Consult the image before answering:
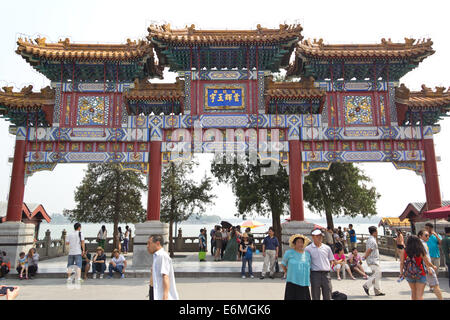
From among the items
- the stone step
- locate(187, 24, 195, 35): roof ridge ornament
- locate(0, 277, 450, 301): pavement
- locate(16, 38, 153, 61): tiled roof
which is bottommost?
locate(0, 277, 450, 301): pavement

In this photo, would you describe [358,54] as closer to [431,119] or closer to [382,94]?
[382,94]

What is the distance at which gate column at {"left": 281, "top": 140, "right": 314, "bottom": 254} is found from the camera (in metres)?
13.2

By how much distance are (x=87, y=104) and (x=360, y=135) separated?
38.4 feet

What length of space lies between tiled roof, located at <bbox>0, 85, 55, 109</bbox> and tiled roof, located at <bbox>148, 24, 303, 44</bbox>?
502 centimetres

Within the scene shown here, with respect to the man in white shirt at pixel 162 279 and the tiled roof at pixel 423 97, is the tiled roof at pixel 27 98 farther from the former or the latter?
the tiled roof at pixel 423 97

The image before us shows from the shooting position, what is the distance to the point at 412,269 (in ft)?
20.8

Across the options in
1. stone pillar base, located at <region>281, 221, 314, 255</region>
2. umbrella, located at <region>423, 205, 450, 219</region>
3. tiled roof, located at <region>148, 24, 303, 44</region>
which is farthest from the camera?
tiled roof, located at <region>148, 24, 303, 44</region>

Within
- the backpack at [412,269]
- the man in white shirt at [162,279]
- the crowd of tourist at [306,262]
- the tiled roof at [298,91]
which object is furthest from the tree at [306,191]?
the man in white shirt at [162,279]

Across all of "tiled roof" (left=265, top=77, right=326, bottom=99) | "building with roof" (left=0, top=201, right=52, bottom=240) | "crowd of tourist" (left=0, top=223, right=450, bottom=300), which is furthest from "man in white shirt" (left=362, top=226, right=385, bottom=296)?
"building with roof" (left=0, top=201, right=52, bottom=240)

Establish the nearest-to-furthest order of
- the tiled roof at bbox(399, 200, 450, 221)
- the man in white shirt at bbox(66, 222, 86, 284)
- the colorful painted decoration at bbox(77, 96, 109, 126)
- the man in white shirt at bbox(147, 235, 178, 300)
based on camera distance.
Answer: the man in white shirt at bbox(147, 235, 178, 300) → the man in white shirt at bbox(66, 222, 86, 284) → the colorful painted decoration at bbox(77, 96, 109, 126) → the tiled roof at bbox(399, 200, 450, 221)

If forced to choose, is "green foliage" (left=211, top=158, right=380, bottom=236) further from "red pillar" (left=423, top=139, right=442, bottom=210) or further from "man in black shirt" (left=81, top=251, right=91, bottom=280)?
"man in black shirt" (left=81, top=251, right=91, bottom=280)

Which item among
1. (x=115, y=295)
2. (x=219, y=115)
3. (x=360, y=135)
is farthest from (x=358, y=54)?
(x=115, y=295)

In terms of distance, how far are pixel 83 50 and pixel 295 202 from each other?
1125 cm

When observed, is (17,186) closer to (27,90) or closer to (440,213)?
(27,90)
